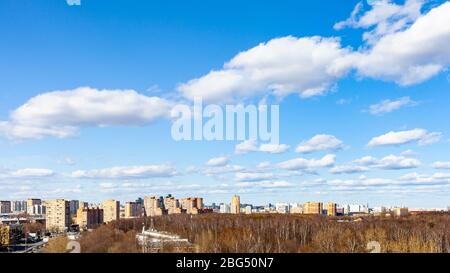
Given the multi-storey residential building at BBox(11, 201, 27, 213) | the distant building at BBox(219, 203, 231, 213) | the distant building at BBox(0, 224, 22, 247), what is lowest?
the distant building at BBox(0, 224, 22, 247)

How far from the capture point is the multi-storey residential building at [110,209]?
107 inches

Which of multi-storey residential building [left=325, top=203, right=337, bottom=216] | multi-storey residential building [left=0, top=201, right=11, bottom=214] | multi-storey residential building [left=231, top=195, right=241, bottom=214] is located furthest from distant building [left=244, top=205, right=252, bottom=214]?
multi-storey residential building [left=0, top=201, right=11, bottom=214]

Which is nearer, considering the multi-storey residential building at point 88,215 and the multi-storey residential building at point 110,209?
the multi-storey residential building at point 88,215

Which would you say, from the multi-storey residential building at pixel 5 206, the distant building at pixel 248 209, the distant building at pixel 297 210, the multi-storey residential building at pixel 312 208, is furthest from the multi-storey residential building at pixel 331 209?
the multi-storey residential building at pixel 5 206

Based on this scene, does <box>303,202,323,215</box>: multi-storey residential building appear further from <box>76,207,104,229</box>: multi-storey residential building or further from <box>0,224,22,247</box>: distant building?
<box>0,224,22,247</box>: distant building

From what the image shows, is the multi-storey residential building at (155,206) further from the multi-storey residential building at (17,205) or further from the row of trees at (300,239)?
the multi-storey residential building at (17,205)

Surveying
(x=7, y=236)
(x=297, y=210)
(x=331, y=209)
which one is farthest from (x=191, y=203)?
(x=7, y=236)

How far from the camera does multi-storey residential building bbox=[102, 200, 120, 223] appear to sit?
273 centimetres

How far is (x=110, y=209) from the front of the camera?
8.86ft

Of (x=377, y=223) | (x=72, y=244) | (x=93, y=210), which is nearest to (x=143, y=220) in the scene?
(x=93, y=210)
